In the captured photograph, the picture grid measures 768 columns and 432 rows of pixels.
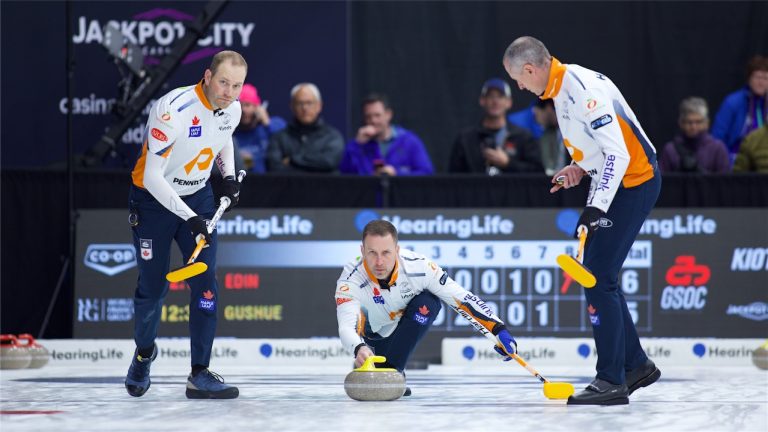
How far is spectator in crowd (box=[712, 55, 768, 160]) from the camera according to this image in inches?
411

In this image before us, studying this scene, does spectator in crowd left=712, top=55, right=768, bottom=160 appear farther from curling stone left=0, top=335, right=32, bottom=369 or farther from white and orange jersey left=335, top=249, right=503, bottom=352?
curling stone left=0, top=335, right=32, bottom=369

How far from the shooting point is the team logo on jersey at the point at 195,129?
6.10 meters

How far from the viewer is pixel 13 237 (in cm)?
951

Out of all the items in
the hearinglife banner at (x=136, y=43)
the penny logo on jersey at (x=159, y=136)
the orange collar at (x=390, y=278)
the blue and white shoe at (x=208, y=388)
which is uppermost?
the hearinglife banner at (x=136, y=43)

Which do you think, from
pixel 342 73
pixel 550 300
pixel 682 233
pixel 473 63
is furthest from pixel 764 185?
pixel 342 73

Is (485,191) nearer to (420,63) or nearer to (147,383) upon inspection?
(420,63)

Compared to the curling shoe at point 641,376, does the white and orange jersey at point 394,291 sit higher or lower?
higher

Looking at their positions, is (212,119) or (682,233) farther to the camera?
(682,233)

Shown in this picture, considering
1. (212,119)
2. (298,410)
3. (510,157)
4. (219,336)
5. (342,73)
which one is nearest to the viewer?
(298,410)

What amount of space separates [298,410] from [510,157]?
16.4 feet

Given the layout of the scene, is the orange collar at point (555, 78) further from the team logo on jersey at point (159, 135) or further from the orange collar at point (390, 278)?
the team logo on jersey at point (159, 135)

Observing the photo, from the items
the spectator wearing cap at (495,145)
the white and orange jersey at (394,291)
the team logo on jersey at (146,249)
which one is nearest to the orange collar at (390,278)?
the white and orange jersey at (394,291)

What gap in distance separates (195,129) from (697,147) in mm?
5409

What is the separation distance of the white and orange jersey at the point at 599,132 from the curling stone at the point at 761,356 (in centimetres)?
293
